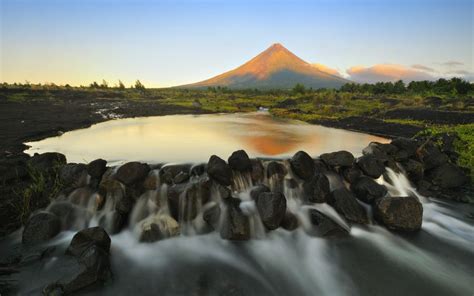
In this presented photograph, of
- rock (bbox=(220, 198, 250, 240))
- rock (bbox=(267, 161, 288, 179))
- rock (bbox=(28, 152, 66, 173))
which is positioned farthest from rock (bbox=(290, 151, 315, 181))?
rock (bbox=(28, 152, 66, 173))

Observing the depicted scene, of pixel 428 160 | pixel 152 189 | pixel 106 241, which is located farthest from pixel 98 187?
pixel 428 160

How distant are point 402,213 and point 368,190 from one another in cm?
145

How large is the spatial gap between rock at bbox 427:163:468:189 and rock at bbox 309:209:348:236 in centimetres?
686

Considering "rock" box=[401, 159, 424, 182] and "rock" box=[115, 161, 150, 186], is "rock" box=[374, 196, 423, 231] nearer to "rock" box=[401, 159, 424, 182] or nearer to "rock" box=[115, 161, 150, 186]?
"rock" box=[401, 159, 424, 182]

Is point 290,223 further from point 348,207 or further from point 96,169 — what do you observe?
point 96,169

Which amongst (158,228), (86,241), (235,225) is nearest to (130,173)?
(158,228)

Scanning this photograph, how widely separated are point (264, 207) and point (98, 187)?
5.96 meters

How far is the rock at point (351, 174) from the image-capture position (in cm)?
1152

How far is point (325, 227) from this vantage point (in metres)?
8.98

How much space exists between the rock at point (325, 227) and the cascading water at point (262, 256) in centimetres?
20

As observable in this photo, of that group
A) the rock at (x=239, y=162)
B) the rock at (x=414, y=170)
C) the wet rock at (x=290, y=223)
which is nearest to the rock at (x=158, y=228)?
the rock at (x=239, y=162)

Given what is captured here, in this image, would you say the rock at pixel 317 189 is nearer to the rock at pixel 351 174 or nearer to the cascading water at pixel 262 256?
the cascading water at pixel 262 256

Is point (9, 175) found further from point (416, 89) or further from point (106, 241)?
point (416, 89)

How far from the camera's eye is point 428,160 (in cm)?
1338
